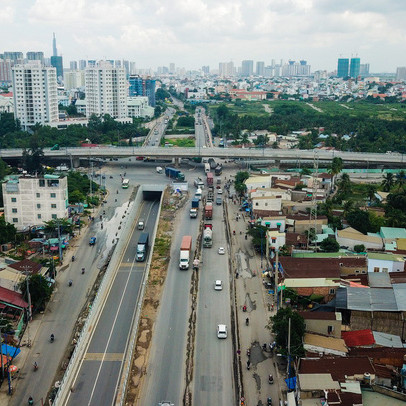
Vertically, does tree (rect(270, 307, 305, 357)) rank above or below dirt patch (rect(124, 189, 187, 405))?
above

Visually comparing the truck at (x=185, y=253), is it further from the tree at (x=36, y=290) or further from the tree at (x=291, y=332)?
the tree at (x=291, y=332)

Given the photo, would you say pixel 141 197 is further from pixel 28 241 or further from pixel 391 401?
pixel 391 401

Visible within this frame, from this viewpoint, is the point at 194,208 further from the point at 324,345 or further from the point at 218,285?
→ the point at 324,345

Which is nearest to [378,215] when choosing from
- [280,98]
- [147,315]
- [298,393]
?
[147,315]

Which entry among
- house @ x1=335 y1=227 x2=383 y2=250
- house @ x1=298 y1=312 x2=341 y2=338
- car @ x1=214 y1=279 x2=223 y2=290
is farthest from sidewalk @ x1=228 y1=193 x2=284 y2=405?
house @ x1=335 y1=227 x2=383 y2=250

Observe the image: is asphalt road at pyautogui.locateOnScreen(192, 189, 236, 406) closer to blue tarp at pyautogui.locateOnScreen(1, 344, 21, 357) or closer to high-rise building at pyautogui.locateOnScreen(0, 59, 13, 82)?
blue tarp at pyautogui.locateOnScreen(1, 344, 21, 357)

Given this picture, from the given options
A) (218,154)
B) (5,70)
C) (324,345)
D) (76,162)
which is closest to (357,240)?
(324,345)

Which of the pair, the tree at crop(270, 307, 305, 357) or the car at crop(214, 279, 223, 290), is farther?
the car at crop(214, 279, 223, 290)
